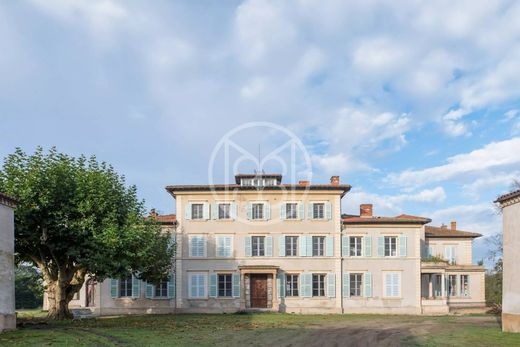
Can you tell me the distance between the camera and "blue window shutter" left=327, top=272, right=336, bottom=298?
132 ft

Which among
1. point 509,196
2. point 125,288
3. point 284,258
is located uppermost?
point 509,196

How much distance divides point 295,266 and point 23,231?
2110 cm

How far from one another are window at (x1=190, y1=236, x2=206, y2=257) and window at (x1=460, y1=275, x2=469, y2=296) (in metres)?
21.4

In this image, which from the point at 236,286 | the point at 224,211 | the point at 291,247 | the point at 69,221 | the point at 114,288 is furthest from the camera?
the point at 224,211

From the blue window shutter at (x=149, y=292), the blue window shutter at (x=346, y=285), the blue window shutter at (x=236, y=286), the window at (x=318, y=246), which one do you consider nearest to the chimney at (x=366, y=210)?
the window at (x=318, y=246)

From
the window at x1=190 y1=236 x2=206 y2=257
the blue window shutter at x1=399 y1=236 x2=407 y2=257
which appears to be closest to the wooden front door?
the window at x1=190 y1=236 x2=206 y2=257

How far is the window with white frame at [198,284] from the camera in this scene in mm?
40375

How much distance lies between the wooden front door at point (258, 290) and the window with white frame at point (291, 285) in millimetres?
1714

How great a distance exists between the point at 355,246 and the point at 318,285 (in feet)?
13.8

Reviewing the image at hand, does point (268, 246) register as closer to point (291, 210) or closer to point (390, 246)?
point (291, 210)

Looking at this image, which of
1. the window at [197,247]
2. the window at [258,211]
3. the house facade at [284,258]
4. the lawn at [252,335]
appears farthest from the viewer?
the window at [258,211]

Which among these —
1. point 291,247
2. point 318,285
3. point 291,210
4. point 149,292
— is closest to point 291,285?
point 318,285

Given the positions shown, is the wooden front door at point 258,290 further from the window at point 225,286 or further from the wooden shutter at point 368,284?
the wooden shutter at point 368,284

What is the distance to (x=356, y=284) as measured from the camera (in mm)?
40812
